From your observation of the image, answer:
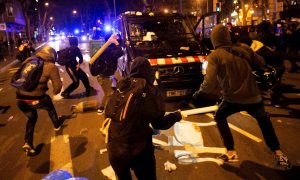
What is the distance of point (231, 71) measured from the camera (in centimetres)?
415

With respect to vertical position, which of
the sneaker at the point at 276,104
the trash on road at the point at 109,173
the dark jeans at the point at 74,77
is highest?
the dark jeans at the point at 74,77

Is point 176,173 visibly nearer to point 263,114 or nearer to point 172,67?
point 263,114

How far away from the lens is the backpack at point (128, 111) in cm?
274

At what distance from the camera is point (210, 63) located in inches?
166

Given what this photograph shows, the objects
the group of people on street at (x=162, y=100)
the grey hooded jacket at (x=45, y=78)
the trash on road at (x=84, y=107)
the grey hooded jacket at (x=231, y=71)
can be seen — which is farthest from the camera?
the trash on road at (x=84, y=107)

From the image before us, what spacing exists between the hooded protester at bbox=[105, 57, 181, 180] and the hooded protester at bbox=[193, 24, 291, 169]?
1.52 meters

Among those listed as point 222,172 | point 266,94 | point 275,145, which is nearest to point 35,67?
point 222,172

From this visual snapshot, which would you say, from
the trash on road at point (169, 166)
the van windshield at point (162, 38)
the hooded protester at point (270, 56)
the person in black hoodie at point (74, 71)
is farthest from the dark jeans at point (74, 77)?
the trash on road at point (169, 166)

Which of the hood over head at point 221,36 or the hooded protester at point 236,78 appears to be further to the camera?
the hood over head at point 221,36

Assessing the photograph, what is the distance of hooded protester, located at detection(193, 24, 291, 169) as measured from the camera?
4152 mm

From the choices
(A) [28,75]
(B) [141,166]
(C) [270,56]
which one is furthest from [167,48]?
(B) [141,166]

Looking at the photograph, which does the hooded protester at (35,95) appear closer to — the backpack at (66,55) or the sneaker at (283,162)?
the sneaker at (283,162)

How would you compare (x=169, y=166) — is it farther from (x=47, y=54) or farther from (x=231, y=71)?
(x=47, y=54)

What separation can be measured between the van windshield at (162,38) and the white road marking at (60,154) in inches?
101
